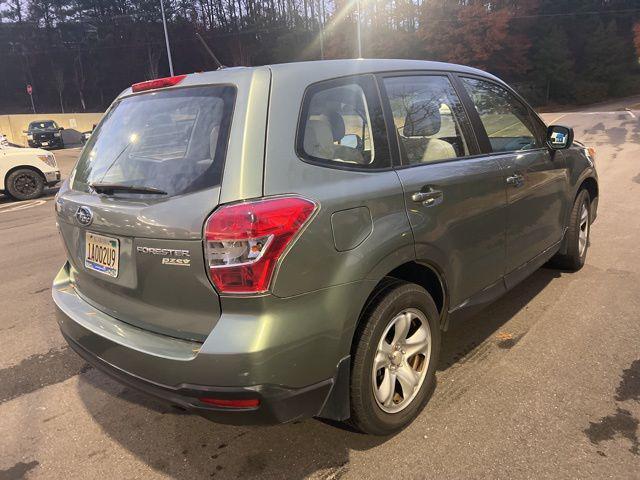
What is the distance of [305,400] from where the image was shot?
208 centimetres

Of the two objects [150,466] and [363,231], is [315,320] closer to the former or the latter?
[363,231]

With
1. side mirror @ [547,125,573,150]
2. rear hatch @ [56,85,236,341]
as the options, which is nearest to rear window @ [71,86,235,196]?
rear hatch @ [56,85,236,341]

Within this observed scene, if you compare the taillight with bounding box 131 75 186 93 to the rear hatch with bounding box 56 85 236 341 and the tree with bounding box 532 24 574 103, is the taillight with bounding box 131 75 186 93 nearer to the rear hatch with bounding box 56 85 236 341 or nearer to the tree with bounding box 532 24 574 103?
the rear hatch with bounding box 56 85 236 341

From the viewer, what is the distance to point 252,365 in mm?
1907

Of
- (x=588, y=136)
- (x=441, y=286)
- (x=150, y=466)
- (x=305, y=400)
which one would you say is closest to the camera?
(x=305, y=400)

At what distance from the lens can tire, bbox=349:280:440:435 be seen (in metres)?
2.27

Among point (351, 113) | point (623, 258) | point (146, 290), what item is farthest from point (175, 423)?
point (623, 258)

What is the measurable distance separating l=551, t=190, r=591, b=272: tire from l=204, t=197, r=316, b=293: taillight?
3.28 m

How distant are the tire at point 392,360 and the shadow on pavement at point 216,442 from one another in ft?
0.69

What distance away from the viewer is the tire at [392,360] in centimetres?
227

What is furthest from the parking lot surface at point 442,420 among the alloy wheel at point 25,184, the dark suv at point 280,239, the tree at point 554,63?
the tree at point 554,63

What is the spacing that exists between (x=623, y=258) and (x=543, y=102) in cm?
5454

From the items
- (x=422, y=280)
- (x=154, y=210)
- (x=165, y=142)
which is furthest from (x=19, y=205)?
(x=422, y=280)

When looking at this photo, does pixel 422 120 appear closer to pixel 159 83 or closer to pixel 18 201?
pixel 159 83
